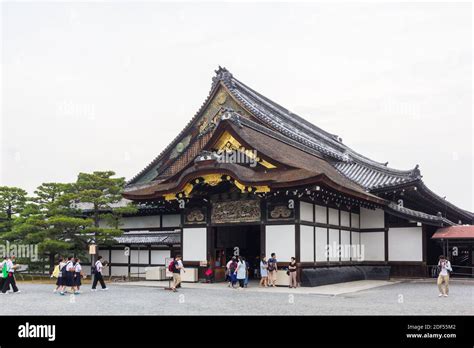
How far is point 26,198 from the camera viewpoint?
3778cm

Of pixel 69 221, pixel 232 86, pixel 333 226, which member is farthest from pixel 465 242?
pixel 69 221

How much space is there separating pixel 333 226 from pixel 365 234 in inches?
189

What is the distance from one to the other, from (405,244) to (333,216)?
18.3 feet

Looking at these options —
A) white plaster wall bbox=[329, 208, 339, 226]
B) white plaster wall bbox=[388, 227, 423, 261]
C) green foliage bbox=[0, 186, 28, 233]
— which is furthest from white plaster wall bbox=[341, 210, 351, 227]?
green foliage bbox=[0, 186, 28, 233]

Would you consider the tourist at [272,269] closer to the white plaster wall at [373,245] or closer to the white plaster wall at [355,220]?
the white plaster wall at [355,220]

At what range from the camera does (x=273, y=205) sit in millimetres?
26406

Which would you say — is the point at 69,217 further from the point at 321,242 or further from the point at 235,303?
the point at 235,303

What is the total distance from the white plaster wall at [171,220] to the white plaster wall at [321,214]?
10.8m

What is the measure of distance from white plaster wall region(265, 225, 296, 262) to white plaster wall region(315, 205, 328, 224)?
2573 millimetres

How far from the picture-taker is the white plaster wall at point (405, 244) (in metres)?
31.6

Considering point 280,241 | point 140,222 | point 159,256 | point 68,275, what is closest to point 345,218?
point 280,241

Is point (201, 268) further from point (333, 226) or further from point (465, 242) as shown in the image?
point (465, 242)

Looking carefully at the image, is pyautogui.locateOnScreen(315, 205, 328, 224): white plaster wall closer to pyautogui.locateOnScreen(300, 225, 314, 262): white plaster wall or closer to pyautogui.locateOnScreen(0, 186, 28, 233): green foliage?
pyautogui.locateOnScreen(300, 225, 314, 262): white plaster wall
